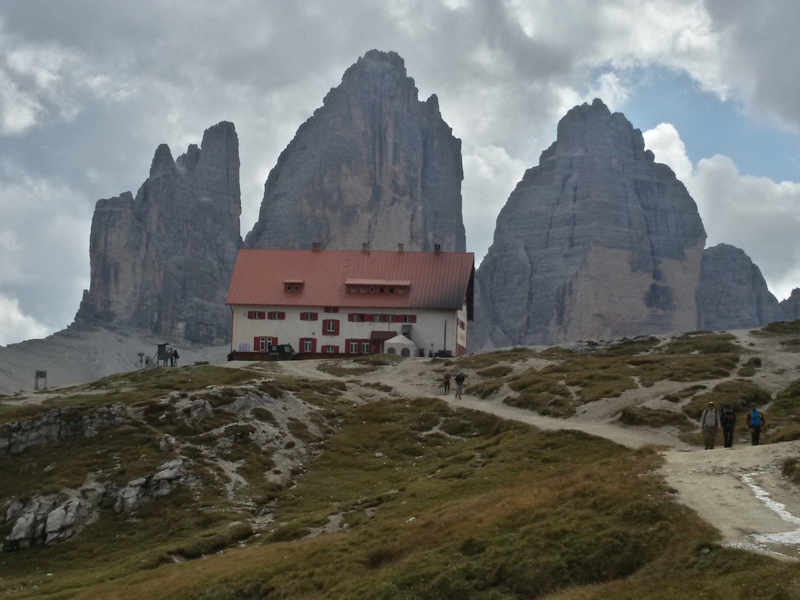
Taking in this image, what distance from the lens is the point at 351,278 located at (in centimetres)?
11425

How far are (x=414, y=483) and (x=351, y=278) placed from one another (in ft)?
237

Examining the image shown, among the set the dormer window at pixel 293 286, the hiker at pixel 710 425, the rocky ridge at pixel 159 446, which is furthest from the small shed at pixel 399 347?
the hiker at pixel 710 425

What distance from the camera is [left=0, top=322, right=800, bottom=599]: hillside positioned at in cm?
2425

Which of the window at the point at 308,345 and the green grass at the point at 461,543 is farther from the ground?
the window at the point at 308,345

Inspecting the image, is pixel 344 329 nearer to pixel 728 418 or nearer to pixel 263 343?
pixel 263 343

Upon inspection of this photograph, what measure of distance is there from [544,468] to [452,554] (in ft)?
51.3

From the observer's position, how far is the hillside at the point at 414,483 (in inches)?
955

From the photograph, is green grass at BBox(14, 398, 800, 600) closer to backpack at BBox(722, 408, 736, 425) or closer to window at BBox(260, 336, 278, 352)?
backpack at BBox(722, 408, 736, 425)

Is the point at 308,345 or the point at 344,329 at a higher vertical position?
the point at 344,329

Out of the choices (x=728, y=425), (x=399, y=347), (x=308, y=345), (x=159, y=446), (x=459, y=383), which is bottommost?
(x=159, y=446)

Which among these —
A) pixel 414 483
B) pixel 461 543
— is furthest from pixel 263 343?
pixel 461 543

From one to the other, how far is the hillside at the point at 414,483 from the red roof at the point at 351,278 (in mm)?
25043

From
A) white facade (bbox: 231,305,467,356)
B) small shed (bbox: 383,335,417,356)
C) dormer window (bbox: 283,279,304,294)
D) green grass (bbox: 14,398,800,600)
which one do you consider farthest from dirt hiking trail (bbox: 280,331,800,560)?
dormer window (bbox: 283,279,304,294)

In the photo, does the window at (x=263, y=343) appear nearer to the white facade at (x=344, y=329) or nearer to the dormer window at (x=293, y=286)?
the white facade at (x=344, y=329)
